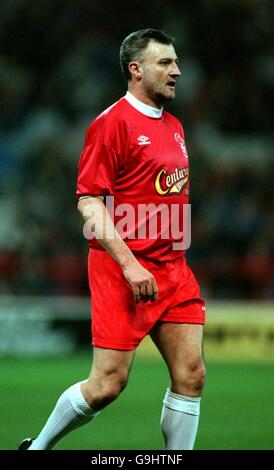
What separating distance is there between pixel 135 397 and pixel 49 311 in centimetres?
395

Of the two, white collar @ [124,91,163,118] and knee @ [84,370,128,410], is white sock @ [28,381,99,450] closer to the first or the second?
knee @ [84,370,128,410]

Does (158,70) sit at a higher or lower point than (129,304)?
higher

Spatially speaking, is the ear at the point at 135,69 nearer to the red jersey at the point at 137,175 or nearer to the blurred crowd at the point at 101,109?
the red jersey at the point at 137,175

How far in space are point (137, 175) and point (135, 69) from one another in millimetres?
555

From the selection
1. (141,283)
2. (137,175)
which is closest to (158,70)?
(137,175)

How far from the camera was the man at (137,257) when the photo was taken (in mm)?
5156

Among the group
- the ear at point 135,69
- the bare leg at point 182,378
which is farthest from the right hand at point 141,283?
the ear at point 135,69

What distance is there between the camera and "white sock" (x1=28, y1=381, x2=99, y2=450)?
5.19 m

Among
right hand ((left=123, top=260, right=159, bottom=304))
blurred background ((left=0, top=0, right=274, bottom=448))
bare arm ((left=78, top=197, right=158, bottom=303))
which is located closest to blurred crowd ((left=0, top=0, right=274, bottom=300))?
blurred background ((left=0, top=0, right=274, bottom=448))

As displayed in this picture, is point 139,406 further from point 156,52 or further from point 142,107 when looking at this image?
point 156,52

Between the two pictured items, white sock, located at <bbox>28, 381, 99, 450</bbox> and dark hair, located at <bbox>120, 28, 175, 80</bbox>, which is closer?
white sock, located at <bbox>28, 381, 99, 450</bbox>

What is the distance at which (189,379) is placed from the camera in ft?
17.1

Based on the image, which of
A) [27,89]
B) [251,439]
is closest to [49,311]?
[27,89]
